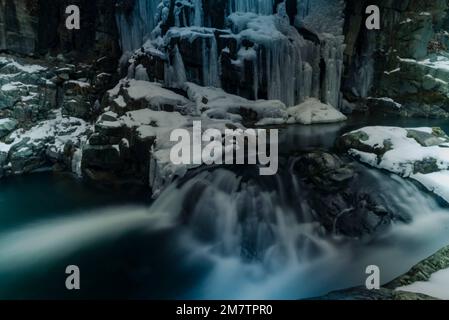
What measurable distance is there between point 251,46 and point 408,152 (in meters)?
6.62

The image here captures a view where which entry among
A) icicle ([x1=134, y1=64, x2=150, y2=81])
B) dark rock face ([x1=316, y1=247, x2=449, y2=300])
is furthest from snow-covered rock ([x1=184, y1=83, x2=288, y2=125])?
dark rock face ([x1=316, y1=247, x2=449, y2=300])

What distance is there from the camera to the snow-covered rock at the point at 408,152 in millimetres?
7094

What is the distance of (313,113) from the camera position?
40.9 ft

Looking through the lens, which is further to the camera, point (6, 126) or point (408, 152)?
point (6, 126)

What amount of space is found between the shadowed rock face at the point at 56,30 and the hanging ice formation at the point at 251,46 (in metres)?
0.70

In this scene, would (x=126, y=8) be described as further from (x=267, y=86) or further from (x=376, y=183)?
(x=376, y=183)

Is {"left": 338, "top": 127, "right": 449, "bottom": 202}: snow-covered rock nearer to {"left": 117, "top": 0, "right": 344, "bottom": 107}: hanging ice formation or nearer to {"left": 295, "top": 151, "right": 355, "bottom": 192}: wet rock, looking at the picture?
{"left": 295, "top": 151, "right": 355, "bottom": 192}: wet rock

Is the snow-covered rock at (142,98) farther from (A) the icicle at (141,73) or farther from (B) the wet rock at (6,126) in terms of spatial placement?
(B) the wet rock at (6,126)

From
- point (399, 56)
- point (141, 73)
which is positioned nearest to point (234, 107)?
point (141, 73)

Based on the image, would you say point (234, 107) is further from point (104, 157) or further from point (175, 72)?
point (104, 157)

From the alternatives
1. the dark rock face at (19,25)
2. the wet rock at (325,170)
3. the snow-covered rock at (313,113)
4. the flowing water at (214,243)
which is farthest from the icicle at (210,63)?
the dark rock face at (19,25)

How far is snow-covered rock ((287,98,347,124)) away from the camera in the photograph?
12.3 m
